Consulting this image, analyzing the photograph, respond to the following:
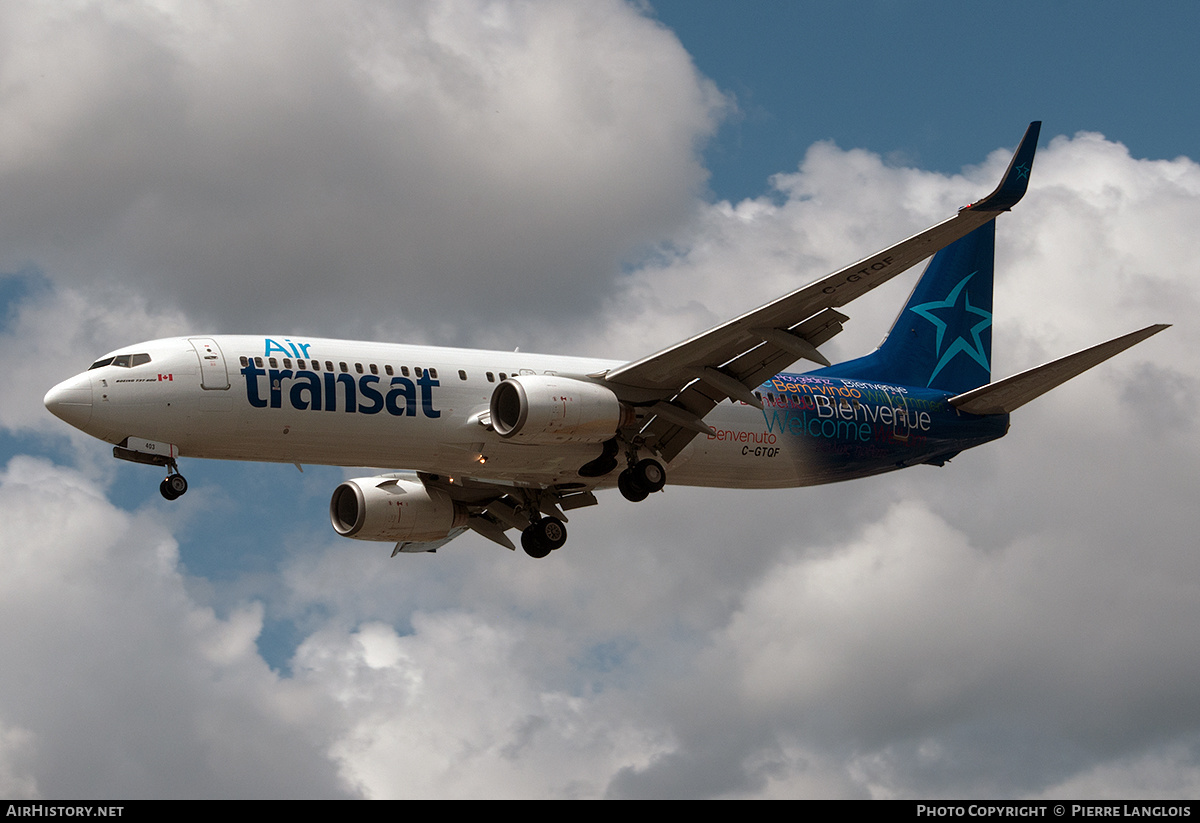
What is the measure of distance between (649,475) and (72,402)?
14.8 meters

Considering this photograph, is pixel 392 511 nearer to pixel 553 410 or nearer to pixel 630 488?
pixel 630 488

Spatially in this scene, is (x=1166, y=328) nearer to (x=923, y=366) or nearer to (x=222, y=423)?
(x=923, y=366)

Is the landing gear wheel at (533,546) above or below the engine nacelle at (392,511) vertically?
below

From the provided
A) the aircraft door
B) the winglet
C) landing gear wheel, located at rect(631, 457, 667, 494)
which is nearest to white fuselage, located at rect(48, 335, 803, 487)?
the aircraft door

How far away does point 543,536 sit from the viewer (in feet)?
145

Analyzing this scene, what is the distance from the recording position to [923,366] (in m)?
47.3

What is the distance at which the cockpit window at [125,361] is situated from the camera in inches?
1358

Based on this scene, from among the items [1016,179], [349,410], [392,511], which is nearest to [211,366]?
[349,410]

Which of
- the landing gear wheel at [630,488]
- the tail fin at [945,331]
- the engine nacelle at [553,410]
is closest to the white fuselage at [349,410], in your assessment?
the engine nacelle at [553,410]

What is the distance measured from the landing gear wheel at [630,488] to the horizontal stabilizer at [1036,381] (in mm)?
11467

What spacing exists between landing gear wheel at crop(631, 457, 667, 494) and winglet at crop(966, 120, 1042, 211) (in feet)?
39.4

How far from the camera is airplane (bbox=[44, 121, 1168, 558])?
34219 millimetres

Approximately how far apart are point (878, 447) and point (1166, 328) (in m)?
11.3

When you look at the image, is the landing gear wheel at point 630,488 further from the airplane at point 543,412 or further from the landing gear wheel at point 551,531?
the landing gear wheel at point 551,531
